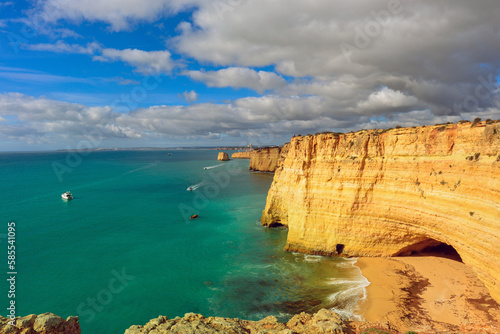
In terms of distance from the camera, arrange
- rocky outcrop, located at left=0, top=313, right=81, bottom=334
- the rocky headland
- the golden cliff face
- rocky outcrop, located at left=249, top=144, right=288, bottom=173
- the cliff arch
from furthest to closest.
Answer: rocky outcrop, located at left=249, top=144, right=288, bottom=173 < the cliff arch < the golden cliff face < the rocky headland < rocky outcrop, located at left=0, top=313, right=81, bottom=334

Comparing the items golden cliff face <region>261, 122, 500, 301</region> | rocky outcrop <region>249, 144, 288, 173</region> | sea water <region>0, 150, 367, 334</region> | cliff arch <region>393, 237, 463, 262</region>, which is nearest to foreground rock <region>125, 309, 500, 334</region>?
sea water <region>0, 150, 367, 334</region>

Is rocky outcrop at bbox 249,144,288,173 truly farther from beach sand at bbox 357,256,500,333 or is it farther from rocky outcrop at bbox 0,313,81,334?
rocky outcrop at bbox 0,313,81,334

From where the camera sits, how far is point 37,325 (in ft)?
33.0

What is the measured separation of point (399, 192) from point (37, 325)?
26521 mm

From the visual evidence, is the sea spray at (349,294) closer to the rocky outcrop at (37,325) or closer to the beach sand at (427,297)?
the beach sand at (427,297)

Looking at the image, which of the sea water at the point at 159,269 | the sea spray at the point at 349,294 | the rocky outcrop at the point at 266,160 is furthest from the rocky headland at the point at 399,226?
the rocky outcrop at the point at 266,160

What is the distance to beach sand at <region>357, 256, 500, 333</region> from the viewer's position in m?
14.5

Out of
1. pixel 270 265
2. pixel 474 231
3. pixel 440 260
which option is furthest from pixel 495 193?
pixel 270 265

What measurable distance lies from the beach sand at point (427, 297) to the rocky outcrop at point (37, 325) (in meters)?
17.6

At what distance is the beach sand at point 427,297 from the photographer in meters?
14.5

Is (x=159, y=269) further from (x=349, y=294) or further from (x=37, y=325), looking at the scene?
(x=349, y=294)

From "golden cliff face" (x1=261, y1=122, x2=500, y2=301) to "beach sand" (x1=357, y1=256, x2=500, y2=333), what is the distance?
161 cm

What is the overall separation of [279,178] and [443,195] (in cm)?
1948

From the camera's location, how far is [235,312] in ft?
58.5
